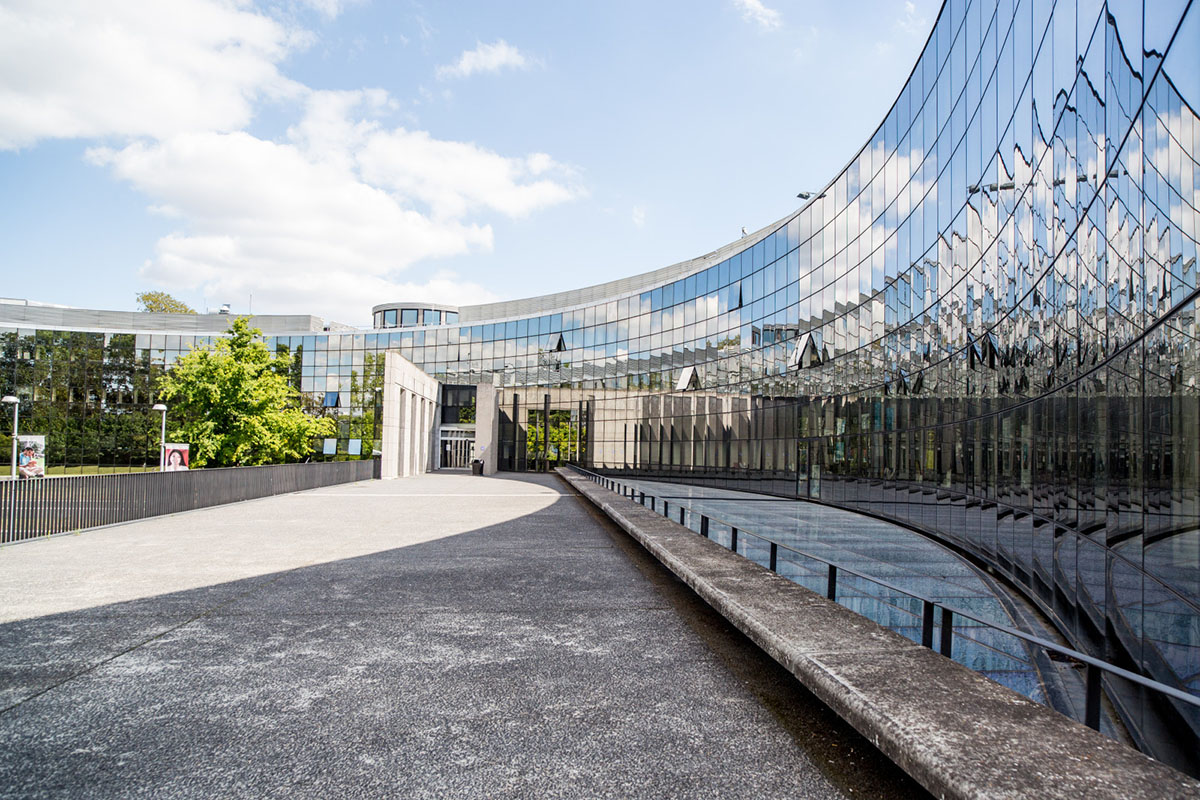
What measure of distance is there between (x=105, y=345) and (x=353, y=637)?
73.6m

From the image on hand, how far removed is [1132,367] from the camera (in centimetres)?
827

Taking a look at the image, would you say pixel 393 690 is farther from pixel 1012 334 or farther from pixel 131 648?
pixel 1012 334

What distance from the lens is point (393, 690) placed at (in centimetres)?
636

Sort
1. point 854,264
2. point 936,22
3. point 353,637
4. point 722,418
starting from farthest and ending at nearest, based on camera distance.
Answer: point 722,418 → point 854,264 → point 936,22 → point 353,637

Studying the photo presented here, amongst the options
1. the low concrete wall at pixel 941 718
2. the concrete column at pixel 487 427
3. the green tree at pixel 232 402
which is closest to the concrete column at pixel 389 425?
the green tree at pixel 232 402

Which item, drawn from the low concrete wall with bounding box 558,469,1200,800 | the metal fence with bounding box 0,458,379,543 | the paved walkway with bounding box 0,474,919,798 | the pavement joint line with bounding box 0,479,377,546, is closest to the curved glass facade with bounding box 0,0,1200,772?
the low concrete wall with bounding box 558,469,1200,800

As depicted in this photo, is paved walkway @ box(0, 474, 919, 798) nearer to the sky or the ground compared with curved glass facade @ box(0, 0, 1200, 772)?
nearer to the ground

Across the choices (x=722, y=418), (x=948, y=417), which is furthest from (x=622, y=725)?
(x=722, y=418)

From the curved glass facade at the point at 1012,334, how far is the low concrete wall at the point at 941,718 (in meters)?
2.23

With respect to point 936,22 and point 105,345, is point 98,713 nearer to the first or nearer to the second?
point 936,22

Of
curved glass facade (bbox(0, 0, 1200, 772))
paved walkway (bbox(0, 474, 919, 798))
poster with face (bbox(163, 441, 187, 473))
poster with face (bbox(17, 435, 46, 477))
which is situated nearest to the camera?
paved walkway (bbox(0, 474, 919, 798))

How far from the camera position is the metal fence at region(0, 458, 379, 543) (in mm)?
14844

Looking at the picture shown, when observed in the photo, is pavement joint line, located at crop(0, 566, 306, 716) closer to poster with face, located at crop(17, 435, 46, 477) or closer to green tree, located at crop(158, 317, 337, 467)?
poster with face, located at crop(17, 435, 46, 477)

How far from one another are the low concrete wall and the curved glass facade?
7.32ft
